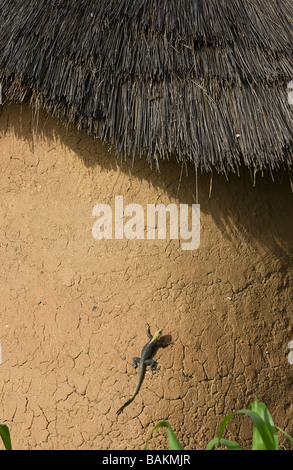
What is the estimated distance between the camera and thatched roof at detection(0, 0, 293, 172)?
114 inches

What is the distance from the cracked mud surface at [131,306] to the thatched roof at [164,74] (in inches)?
10.8

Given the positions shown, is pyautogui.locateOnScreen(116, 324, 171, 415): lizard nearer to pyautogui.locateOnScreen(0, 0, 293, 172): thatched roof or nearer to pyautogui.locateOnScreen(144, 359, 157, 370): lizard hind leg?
pyautogui.locateOnScreen(144, 359, 157, 370): lizard hind leg

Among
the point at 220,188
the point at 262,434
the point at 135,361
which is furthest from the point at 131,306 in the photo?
the point at 262,434

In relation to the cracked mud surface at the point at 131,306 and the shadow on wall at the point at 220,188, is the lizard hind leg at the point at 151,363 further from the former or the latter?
the shadow on wall at the point at 220,188

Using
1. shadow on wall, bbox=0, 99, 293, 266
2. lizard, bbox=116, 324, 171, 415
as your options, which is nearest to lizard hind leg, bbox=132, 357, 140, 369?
lizard, bbox=116, 324, 171, 415

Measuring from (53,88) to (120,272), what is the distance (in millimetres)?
1021

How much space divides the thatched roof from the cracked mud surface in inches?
10.8

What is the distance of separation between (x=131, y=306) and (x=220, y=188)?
800mm

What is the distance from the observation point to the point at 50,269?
3.29m
